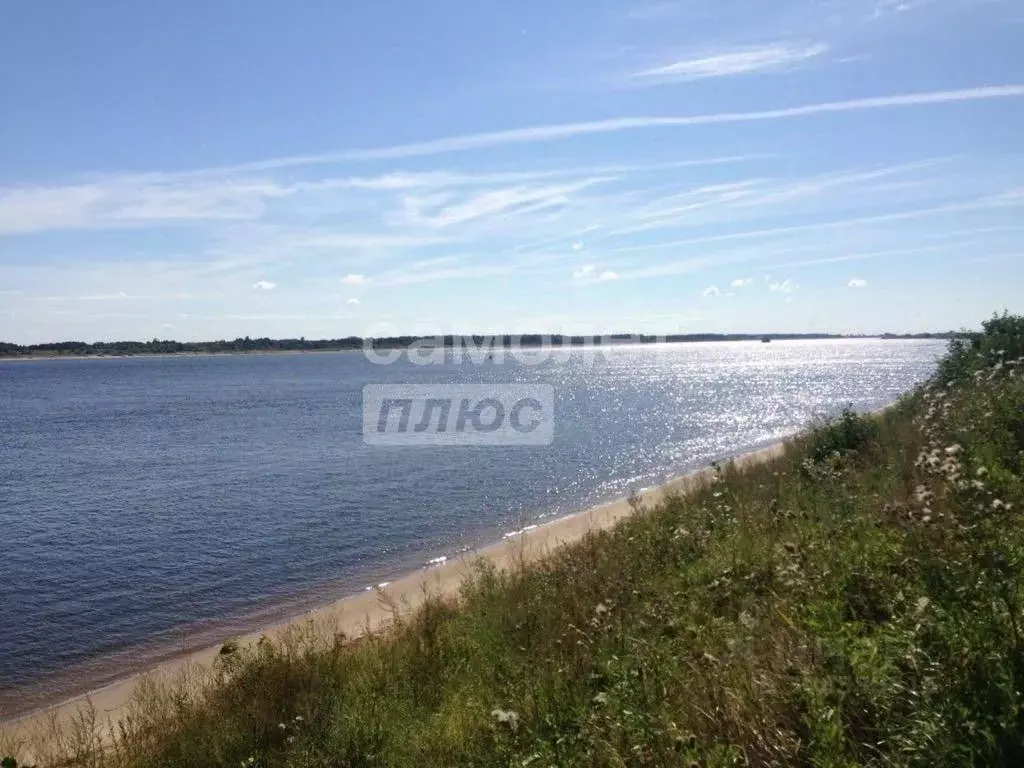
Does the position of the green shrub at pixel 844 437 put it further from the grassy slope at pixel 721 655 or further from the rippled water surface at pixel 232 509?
the rippled water surface at pixel 232 509

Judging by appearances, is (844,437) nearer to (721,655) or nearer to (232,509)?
(721,655)

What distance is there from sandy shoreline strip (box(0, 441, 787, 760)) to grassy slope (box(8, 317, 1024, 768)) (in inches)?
60.0

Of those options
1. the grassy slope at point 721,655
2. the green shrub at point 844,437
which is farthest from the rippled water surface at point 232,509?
the green shrub at point 844,437

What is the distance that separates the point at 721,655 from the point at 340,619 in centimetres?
1076

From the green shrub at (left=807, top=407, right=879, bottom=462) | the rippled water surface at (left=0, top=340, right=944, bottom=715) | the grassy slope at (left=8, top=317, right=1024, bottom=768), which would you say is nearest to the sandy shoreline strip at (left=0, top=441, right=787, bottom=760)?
the rippled water surface at (left=0, top=340, right=944, bottom=715)

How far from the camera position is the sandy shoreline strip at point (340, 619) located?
10.3 meters

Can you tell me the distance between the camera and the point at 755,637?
16.6 ft

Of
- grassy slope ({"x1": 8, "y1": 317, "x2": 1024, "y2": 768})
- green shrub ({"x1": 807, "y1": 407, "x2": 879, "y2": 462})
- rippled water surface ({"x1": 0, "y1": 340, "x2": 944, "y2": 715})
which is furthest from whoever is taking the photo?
rippled water surface ({"x1": 0, "y1": 340, "x2": 944, "y2": 715})

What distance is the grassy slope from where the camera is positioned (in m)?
3.73

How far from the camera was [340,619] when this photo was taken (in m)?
14.4

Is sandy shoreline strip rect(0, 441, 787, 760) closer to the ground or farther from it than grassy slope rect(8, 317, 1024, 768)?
closer to the ground

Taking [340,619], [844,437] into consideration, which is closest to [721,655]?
Answer: [340,619]

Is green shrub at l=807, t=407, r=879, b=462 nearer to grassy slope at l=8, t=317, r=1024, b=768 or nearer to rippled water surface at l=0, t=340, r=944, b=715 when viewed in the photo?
grassy slope at l=8, t=317, r=1024, b=768

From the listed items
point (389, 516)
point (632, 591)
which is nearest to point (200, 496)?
point (389, 516)
